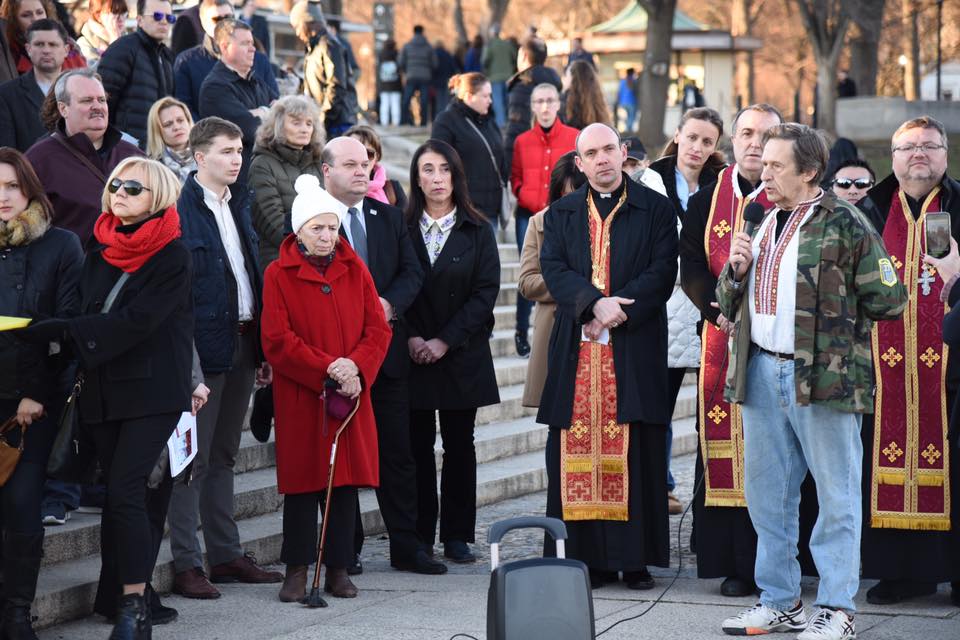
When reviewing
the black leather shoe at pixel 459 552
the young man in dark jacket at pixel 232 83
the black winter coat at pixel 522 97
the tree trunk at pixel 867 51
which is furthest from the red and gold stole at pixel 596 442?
the tree trunk at pixel 867 51

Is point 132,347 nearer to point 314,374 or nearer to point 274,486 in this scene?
point 314,374

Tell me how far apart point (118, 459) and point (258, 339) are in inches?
55.2

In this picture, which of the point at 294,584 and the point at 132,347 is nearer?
the point at 132,347

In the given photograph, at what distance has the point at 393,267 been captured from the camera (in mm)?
7652

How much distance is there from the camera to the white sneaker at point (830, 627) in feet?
19.2

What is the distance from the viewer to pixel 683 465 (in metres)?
10.8

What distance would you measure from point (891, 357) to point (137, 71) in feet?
16.7

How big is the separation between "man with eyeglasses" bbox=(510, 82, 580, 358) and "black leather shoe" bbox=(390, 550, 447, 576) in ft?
15.0

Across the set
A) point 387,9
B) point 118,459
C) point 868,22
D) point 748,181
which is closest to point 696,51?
point 868,22

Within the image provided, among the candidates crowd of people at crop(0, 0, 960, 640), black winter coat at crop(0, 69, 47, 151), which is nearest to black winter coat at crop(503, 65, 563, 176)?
crowd of people at crop(0, 0, 960, 640)

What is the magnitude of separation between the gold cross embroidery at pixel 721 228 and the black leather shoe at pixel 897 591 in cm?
176

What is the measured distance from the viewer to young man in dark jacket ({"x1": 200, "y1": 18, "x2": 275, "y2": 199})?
9.79 m

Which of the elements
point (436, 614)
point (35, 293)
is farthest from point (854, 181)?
point (35, 293)

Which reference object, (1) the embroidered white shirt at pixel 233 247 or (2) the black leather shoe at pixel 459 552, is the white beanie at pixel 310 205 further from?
(2) the black leather shoe at pixel 459 552
